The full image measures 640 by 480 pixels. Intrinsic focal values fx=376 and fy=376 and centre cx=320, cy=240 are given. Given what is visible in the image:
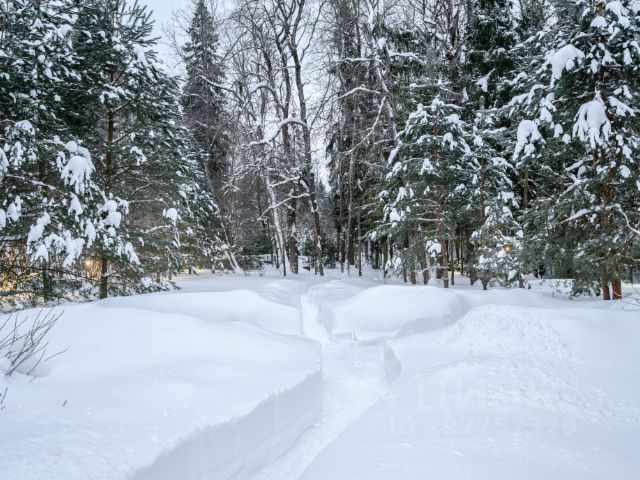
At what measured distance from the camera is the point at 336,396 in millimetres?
4984

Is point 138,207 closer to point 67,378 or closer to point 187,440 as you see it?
point 67,378

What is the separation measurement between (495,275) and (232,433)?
34.8ft

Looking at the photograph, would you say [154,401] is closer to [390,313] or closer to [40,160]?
[390,313]

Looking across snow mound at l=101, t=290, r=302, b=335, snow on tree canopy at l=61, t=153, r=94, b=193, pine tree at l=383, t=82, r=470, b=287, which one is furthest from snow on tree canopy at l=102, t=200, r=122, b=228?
pine tree at l=383, t=82, r=470, b=287

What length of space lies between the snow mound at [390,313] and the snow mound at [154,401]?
2.57 metres

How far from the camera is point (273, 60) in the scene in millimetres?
17812

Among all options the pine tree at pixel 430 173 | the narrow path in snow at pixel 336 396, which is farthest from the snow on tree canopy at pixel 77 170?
the pine tree at pixel 430 173

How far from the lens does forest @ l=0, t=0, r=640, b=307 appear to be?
7.47m

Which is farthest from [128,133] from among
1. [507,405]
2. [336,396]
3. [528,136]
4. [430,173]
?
[507,405]

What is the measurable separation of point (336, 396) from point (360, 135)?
13300 millimetres

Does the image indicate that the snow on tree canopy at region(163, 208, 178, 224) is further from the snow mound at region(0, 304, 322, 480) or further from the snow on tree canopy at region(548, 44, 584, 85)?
the snow on tree canopy at region(548, 44, 584, 85)

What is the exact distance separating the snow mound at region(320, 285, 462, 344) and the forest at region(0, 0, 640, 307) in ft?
8.27

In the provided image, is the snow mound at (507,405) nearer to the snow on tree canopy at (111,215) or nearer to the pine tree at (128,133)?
the snow on tree canopy at (111,215)

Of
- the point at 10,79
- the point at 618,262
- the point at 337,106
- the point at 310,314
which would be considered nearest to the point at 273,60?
the point at 337,106
